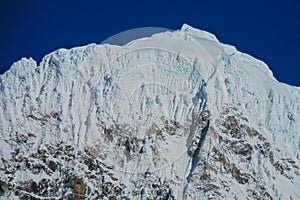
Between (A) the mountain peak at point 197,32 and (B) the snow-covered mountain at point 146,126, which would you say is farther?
(A) the mountain peak at point 197,32

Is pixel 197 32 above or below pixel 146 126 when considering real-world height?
above

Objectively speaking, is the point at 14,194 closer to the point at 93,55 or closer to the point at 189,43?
the point at 93,55

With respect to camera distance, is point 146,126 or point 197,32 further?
point 197,32

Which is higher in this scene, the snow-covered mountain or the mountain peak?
the mountain peak

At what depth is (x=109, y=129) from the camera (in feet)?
344

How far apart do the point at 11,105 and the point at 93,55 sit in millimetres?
11707

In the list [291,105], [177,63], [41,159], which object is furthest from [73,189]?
[291,105]

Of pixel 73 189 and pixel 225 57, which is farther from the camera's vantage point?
pixel 225 57

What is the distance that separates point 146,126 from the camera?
10644 cm

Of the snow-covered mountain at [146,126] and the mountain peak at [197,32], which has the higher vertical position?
the mountain peak at [197,32]

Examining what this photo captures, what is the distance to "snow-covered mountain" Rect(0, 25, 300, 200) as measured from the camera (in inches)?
4023

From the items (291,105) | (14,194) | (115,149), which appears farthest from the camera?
(291,105)

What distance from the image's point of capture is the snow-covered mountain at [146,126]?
102 meters

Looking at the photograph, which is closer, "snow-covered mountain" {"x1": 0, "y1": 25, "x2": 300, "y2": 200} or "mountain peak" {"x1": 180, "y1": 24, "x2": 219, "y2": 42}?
"snow-covered mountain" {"x1": 0, "y1": 25, "x2": 300, "y2": 200}
